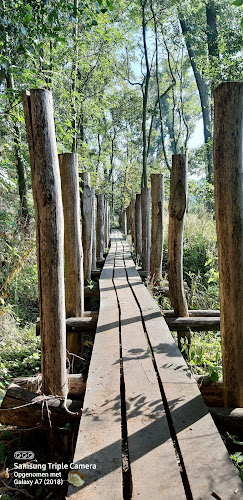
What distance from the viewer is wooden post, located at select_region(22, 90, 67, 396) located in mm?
2225

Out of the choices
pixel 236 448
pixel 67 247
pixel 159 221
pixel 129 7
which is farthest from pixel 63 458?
pixel 129 7

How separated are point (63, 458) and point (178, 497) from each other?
1.49m

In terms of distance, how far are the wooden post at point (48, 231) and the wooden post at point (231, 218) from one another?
3.59 feet

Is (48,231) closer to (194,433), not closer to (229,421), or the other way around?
(194,433)

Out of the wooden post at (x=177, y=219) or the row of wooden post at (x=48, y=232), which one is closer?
the row of wooden post at (x=48, y=232)

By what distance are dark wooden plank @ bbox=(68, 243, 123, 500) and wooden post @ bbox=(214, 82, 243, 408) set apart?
2.66 ft

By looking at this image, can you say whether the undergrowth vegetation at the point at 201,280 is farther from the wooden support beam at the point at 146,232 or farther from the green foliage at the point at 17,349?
the green foliage at the point at 17,349

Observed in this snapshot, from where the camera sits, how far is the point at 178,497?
133 centimetres

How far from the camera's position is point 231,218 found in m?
2.25

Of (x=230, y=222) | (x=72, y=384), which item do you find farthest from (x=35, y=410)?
(x=230, y=222)

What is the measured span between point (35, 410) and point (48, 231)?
1.21 meters

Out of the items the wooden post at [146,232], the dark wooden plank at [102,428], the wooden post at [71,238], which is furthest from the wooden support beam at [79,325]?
the wooden post at [146,232]

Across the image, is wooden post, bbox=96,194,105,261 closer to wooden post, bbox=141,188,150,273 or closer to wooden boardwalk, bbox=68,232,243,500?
wooden post, bbox=141,188,150,273

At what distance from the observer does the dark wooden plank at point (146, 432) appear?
1.39 m
